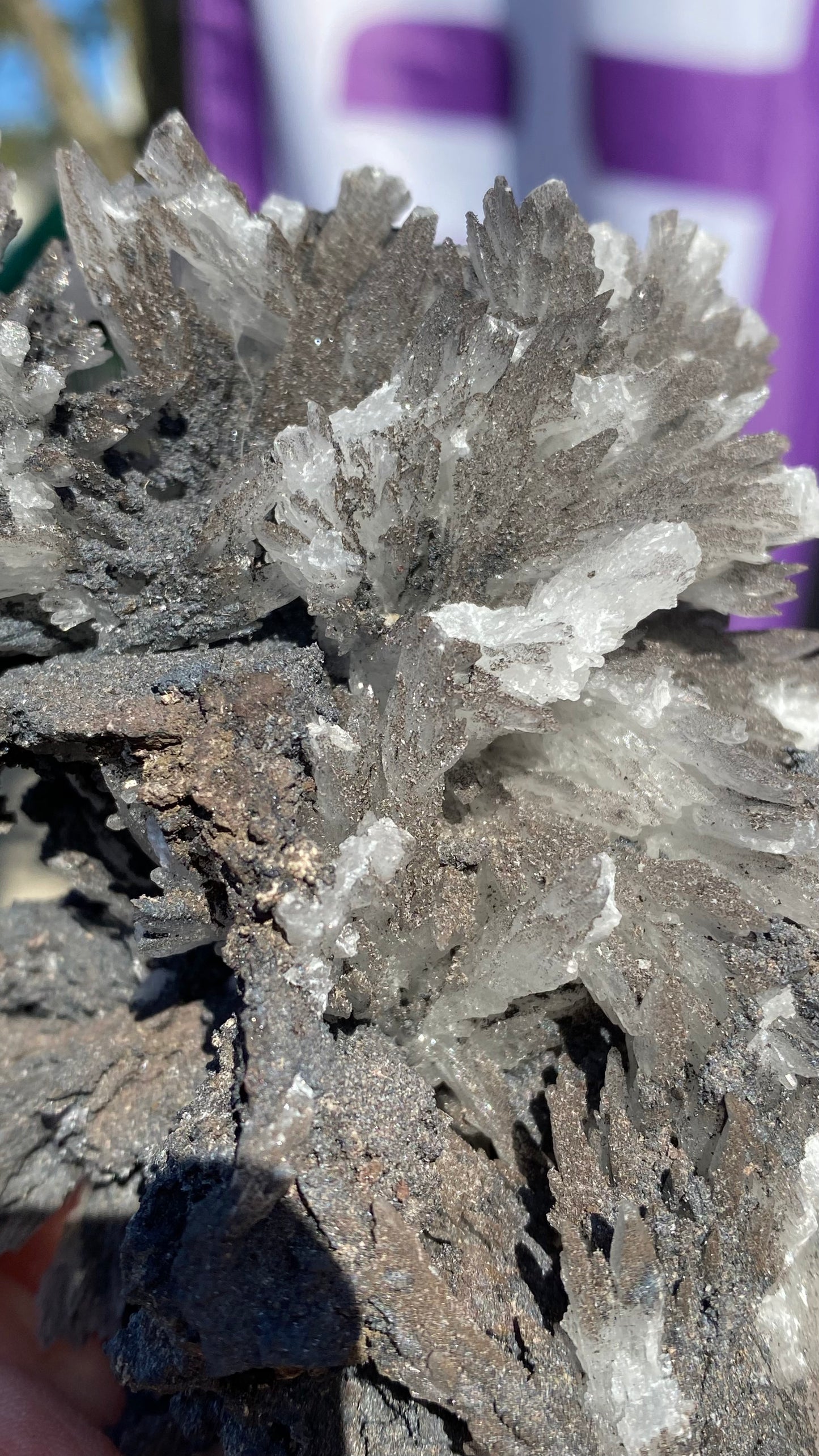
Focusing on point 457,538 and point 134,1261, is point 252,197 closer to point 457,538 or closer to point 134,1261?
point 457,538

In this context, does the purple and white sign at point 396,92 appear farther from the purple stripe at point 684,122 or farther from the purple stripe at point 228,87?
the purple stripe at point 684,122

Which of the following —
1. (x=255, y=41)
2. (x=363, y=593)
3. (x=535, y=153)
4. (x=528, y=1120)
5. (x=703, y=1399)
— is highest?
(x=255, y=41)

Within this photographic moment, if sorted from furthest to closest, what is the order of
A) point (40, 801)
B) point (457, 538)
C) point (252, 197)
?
point (252, 197) < point (40, 801) < point (457, 538)

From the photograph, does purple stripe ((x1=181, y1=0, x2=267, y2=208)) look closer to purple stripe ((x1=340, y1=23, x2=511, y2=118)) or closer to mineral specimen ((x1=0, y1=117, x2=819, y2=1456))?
purple stripe ((x1=340, y1=23, x2=511, y2=118))

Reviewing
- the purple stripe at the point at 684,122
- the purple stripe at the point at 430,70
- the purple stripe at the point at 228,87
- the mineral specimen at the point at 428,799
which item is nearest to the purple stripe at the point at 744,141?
the purple stripe at the point at 684,122

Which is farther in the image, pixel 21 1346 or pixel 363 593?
pixel 21 1346

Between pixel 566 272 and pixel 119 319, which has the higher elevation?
pixel 119 319

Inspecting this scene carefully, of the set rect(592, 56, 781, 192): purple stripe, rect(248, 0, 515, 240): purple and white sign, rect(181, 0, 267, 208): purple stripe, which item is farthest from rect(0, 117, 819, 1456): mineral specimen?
rect(181, 0, 267, 208): purple stripe

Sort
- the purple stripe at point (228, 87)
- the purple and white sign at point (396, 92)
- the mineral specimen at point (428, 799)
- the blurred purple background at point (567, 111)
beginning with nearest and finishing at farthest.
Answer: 1. the mineral specimen at point (428, 799)
2. the blurred purple background at point (567, 111)
3. the purple and white sign at point (396, 92)
4. the purple stripe at point (228, 87)

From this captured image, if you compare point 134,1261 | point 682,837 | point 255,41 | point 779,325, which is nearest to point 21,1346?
point 134,1261
